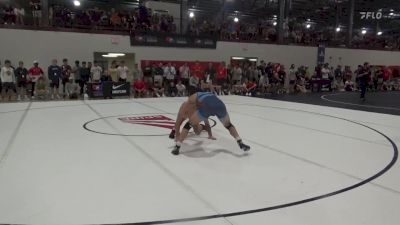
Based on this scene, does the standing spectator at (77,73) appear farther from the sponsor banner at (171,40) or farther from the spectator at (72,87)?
the sponsor banner at (171,40)

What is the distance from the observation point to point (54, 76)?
41.3ft

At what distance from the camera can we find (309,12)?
2823 cm

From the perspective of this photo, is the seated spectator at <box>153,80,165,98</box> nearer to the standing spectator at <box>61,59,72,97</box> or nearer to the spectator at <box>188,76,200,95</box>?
the spectator at <box>188,76,200,95</box>

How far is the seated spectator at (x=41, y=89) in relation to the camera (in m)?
12.0

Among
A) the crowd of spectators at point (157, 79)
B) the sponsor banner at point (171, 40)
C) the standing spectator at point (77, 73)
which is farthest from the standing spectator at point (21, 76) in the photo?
the sponsor banner at point (171, 40)

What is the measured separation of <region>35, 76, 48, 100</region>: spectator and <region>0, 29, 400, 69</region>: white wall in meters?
1.91

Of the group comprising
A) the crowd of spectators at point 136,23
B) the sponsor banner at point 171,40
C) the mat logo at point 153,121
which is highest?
the crowd of spectators at point 136,23

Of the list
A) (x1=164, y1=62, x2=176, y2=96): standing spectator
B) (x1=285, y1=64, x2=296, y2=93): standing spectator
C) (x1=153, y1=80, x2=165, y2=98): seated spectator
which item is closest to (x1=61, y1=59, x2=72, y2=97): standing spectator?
(x1=153, y1=80, x2=165, y2=98): seated spectator

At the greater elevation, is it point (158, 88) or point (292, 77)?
point (292, 77)

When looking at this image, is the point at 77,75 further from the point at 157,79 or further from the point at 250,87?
the point at 250,87

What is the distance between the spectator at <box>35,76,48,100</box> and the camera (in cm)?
1197

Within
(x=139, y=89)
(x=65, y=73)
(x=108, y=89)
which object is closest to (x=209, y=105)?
→ (x=108, y=89)

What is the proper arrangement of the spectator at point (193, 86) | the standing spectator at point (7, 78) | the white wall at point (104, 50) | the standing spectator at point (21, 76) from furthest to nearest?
the white wall at point (104, 50) → the standing spectator at point (21, 76) → the standing spectator at point (7, 78) → the spectator at point (193, 86)

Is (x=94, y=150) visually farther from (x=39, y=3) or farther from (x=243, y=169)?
(x=39, y=3)
